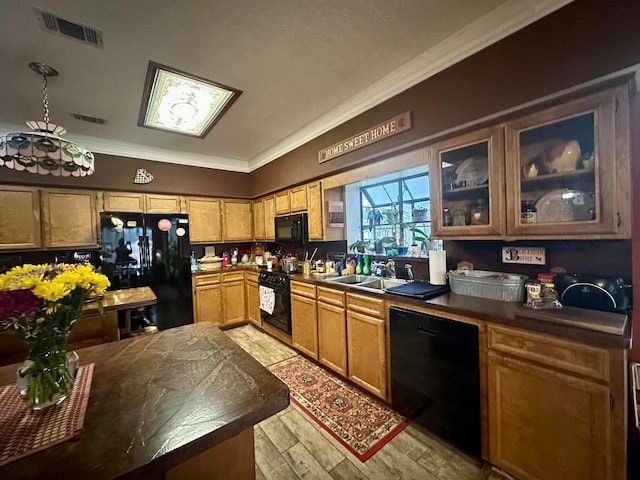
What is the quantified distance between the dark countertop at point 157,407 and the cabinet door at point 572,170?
1.71 meters

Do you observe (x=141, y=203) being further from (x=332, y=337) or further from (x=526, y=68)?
(x=526, y=68)

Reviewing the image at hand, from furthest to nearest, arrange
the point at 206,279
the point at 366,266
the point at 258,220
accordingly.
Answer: the point at 258,220
the point at 206,279
the point at 366,266

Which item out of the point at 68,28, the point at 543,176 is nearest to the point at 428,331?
the point at 543,176

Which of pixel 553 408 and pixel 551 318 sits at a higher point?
pixel 551 318

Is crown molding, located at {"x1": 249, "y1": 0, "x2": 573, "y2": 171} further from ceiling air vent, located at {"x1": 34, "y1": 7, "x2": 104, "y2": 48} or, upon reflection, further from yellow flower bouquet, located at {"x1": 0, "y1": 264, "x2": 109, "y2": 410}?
yellow flower bouquet, located at {"x1": 0, "y1": 264, "x2": 109, "y2": 410}

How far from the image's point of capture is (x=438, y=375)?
1.78 meters

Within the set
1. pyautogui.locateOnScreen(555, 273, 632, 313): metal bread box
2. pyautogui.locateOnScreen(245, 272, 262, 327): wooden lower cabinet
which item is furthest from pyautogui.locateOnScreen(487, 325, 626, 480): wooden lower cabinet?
pyautogui.locateOnScreen(245, 272, 262, 327): wooden lower cabinet

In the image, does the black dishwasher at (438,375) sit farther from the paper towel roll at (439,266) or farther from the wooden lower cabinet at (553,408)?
the paper towel roll at (439,266)

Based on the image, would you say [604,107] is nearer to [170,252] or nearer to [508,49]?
[508,49]

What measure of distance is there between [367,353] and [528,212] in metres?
1.58

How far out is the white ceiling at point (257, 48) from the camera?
5.21ft

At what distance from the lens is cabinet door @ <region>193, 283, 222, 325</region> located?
398cm

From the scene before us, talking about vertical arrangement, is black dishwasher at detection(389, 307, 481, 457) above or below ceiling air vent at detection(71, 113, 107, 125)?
below

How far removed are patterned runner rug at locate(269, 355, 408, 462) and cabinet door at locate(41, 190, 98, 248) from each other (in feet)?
9.93
